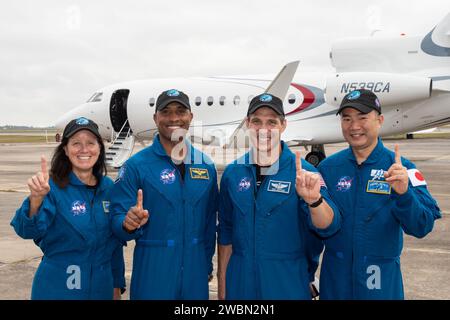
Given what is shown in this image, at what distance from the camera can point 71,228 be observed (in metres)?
3.23

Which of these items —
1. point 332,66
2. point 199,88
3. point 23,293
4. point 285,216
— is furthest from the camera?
point 199,88

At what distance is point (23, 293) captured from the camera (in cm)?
524

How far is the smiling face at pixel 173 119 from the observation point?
3525 mm

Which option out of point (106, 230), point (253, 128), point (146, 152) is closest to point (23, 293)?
point (106, 230)

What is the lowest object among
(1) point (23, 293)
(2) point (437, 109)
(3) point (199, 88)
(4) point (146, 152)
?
(1) point (23, 293)

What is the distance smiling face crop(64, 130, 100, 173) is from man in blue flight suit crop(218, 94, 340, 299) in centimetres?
107

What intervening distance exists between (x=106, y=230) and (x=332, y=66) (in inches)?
615

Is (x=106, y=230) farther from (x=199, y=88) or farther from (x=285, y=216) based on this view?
(x=199, y=88)

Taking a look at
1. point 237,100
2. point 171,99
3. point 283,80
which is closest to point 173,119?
point 171,99

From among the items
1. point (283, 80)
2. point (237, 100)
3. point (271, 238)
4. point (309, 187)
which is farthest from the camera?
point (237, 100)

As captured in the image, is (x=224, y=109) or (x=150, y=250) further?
(x=224, y=109)

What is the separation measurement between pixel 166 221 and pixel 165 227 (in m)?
0.04

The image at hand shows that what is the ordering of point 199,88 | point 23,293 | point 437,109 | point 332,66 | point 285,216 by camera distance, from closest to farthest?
point 285,216, point 23,293, point 437,109, point 332,66, point 199,88

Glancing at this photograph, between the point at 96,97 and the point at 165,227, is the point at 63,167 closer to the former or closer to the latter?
the point at 165,227
